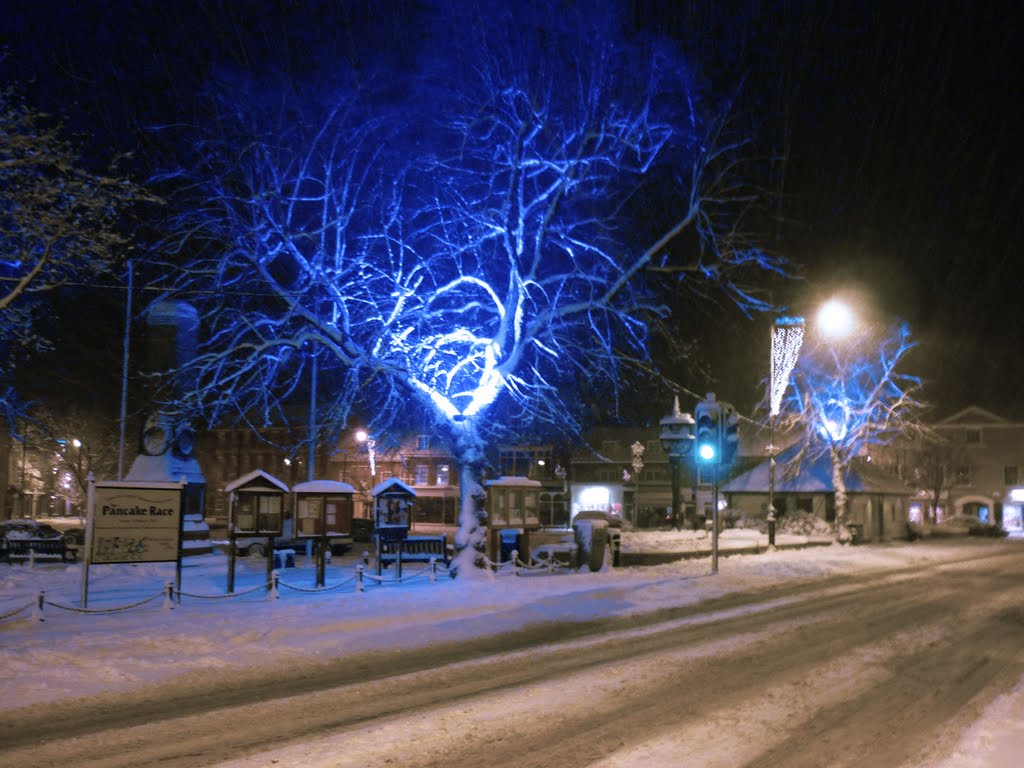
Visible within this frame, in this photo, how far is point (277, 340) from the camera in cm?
2106

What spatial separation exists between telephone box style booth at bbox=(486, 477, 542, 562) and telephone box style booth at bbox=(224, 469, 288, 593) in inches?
229

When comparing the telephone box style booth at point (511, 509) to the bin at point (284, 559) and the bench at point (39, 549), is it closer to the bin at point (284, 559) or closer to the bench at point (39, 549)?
the bin at point (284, 559)

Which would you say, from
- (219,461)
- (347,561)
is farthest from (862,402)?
(219,461)

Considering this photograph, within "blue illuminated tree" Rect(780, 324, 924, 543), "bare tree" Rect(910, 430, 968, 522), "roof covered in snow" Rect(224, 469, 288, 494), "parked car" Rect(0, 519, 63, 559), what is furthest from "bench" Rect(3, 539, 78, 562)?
"bare tree" Rect(910, 430, 968, 522)

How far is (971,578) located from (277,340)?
70.1 ft

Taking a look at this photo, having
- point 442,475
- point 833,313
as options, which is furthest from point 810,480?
point 442,475

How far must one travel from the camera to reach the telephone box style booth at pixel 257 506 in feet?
63.4

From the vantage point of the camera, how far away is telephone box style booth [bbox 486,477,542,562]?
23.1 metres

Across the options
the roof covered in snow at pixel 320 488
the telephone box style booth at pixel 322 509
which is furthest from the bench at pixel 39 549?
the roof covered in snow at pixel 320 488

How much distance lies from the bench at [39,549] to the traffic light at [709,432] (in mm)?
20075

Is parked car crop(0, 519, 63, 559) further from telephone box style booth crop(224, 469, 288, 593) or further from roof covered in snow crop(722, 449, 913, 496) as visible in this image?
roof covered in snow crop(722, 449, 913, 496)

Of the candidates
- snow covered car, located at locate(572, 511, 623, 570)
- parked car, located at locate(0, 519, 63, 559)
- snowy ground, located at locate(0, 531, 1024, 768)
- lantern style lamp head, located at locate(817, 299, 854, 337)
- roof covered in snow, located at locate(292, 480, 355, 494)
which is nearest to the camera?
snowy ground, located at locate(0, 531, 1024, 768)

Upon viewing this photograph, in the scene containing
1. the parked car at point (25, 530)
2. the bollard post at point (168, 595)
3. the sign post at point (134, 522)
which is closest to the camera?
the bollard post at point (168, 595)

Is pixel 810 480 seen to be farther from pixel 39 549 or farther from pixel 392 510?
pixel 39 549
